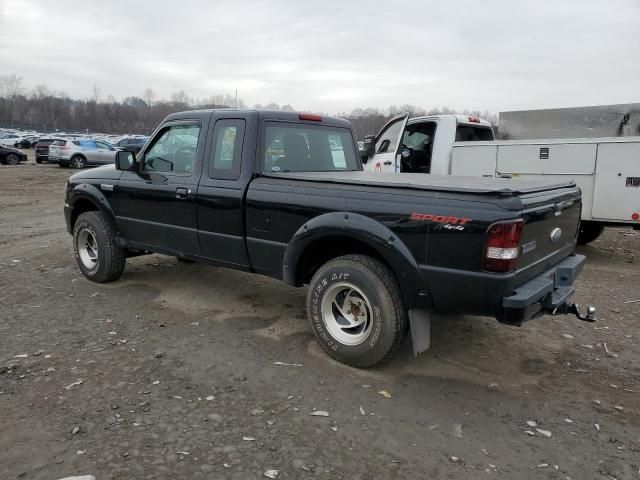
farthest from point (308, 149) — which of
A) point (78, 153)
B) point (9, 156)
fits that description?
point (9, 156)

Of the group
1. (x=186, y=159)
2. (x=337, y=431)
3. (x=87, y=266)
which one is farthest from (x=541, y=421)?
(x=87, y=266)

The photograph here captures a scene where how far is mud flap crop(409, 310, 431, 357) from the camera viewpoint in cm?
359

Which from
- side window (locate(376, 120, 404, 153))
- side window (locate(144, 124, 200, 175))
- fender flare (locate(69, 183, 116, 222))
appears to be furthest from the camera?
side window (locate(376, 120, 404, 153))

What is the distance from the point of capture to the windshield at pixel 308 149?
182 inches

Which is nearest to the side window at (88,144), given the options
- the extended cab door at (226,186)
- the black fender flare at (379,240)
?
the extended cab door at (226,186)

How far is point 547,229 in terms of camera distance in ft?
11.7

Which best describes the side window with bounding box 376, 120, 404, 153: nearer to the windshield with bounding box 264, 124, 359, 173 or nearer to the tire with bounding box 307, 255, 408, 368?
the windshield with bounding box 264, 124, 359, 173

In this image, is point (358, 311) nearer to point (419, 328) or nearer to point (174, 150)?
point (419, 328)

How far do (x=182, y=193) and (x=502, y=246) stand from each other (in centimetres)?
300

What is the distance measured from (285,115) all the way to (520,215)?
253cm

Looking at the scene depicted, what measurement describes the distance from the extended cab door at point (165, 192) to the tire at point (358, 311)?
156 cm

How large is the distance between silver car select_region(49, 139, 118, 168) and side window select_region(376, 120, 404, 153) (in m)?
19.1

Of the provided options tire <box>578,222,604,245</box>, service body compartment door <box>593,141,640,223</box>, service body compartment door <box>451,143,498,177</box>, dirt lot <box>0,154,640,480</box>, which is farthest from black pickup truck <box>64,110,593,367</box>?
tire <box>578,222,604,245</box>

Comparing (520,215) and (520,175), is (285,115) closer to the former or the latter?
(520,215)
